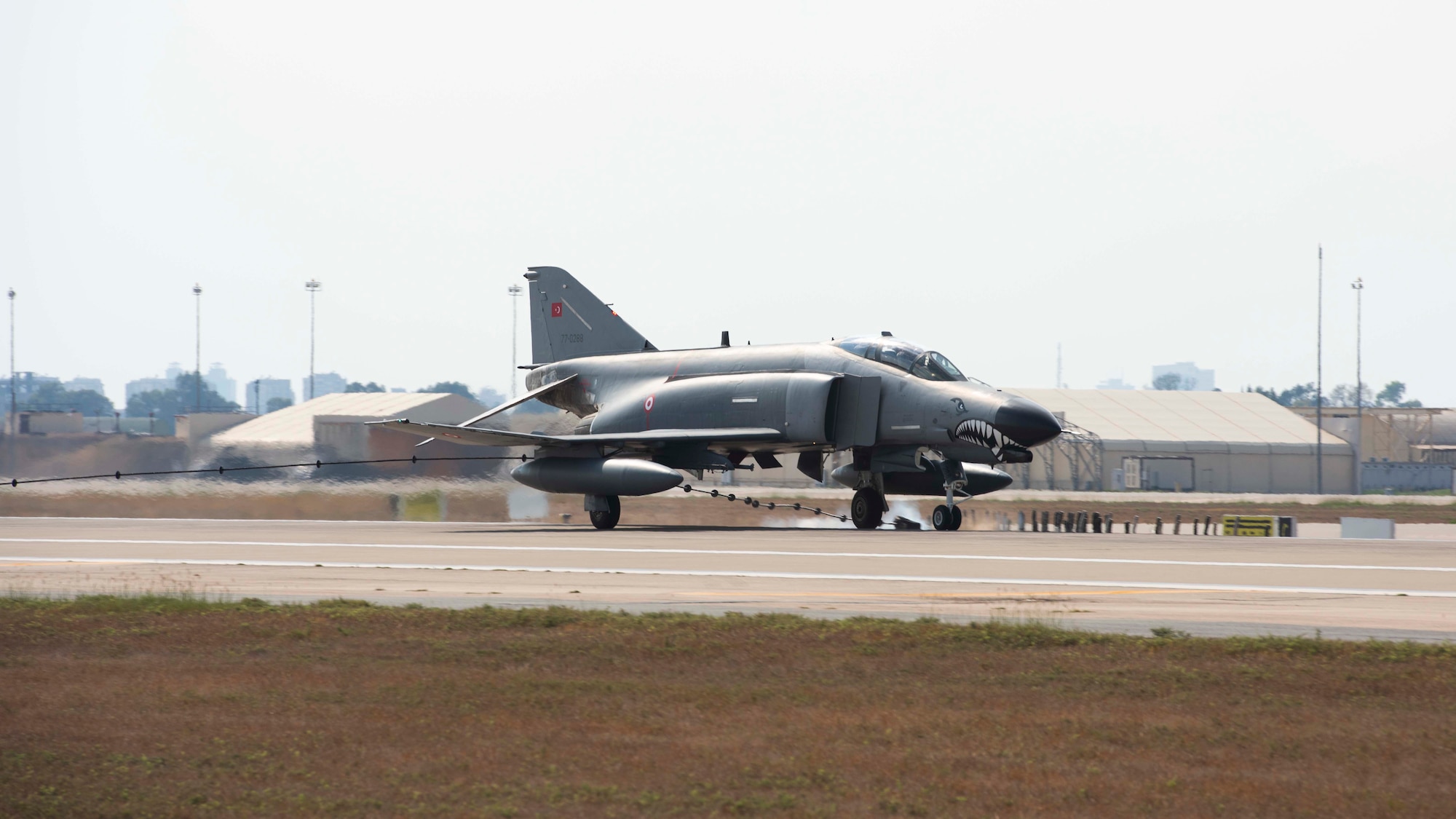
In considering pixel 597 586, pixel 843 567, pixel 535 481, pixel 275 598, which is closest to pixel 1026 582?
pixel 843 567

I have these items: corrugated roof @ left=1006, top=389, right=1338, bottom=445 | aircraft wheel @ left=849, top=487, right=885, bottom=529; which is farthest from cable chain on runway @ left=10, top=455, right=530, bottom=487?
corrugated roof @ left=1006, top=389, right=1338, bottom=445

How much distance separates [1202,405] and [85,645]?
248ft

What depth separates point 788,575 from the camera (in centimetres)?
1583

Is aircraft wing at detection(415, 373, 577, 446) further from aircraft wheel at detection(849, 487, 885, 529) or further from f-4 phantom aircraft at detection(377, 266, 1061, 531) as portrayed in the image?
aircraft wheel at detection(849, 487, 885, 529)

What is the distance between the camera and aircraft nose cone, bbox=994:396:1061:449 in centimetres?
2341

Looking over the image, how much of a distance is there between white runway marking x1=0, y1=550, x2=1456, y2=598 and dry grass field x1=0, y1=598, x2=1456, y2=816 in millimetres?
4258

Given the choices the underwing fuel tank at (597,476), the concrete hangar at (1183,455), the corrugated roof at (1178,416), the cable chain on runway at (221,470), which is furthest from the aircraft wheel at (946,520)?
the corrugated roof at (1178,416)

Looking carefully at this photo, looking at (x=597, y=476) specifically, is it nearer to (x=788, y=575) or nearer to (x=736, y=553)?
(x=736, y=553)

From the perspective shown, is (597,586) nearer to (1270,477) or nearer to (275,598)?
(275,598)

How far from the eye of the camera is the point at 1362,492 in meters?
72.5

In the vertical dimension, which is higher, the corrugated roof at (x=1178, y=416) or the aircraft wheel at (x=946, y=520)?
the corrugated roof at (x=1178, y=416)

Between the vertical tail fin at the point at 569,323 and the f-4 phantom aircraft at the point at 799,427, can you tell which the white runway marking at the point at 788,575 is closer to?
the f-4 phantom aircraft at the point at 799,427

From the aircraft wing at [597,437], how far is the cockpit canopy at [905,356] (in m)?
2.31

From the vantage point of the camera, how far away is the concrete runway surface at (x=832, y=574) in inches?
480
